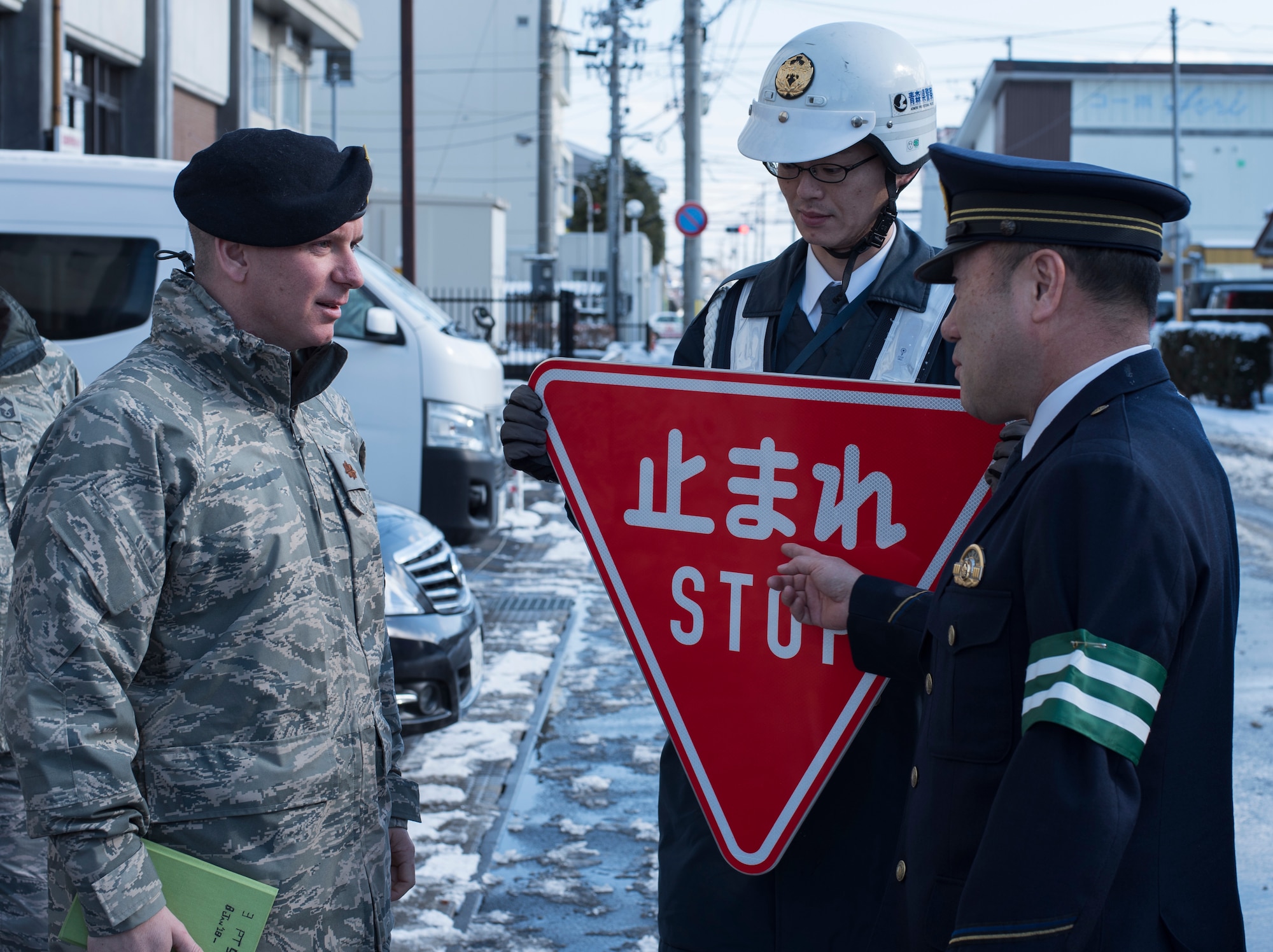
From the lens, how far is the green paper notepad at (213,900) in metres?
1.75

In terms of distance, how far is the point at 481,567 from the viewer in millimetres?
8859

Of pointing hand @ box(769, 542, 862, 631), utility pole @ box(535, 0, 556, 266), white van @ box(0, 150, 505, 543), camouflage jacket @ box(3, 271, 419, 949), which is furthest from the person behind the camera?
utility pole @ box(535, 0, 556, 266)

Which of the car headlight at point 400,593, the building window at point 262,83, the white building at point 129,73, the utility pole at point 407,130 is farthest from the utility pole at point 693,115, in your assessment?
the car headlight at point 400,593

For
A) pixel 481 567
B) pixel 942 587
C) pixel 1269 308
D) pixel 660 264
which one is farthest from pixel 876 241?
pixel 660 264

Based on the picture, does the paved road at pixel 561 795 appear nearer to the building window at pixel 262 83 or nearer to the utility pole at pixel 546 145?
the building window at pixel 262 83

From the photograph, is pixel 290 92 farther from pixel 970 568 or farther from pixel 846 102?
pixel 970 568

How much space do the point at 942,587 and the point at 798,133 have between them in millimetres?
1095

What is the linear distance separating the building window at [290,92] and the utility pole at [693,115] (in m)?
7.73

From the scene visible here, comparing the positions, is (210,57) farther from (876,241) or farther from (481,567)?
(876,241)

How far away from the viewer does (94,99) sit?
13.9m

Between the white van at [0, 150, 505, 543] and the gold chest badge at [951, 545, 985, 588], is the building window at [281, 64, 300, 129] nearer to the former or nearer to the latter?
the white van at [0, 150, 505, 543]

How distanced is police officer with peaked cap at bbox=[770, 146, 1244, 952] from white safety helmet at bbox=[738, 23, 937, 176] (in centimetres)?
68

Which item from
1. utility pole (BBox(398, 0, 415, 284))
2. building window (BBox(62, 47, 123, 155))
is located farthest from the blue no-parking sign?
building window (BBox(62, 47, 123, 155))

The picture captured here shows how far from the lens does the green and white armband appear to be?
1.34 m
